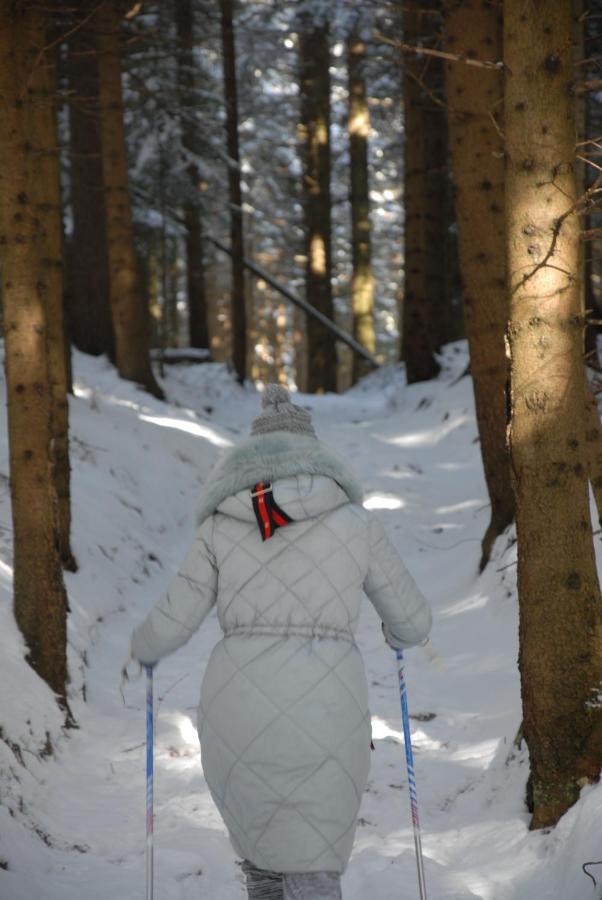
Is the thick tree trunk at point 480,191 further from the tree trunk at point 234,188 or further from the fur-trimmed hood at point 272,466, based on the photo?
the tree trunk at point 234,188

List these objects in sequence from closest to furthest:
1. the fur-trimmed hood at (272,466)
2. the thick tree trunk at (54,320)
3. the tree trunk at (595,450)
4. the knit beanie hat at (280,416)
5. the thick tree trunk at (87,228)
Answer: the fur-trimmed hood at (272,466)
the knit beanie hat at (280,416)
the tree trunk at (595,450)
the thick tree trunk at (54,320)
the thick tree trunk at (87,228)

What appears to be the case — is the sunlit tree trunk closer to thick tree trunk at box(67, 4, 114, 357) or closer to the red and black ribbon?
thick tree trunk at box(67, 4, 114, 357)

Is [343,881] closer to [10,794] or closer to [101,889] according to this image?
[101,889]

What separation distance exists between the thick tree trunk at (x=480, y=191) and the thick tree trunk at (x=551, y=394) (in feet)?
11.5

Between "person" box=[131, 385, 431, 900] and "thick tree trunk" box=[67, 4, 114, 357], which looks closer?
"person" box=[131, 385, 431, 900]

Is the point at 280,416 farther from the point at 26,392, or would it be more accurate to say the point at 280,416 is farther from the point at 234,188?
the point at 234,188

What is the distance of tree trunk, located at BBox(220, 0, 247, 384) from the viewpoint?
20672mm

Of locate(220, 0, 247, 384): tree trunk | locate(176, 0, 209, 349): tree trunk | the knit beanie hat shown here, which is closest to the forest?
the knit beanie hat

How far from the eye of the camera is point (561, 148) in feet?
15.0

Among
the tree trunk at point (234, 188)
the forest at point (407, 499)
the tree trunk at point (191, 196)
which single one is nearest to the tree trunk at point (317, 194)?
the tree trunk at point (191, 196)

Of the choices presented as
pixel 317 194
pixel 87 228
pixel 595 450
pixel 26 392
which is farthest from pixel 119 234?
pixel 595 450

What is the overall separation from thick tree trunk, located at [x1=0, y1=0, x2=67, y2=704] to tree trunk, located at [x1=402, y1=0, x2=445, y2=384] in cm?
1122

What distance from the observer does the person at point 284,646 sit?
3482 mm

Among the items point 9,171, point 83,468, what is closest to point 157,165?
point 83,468
